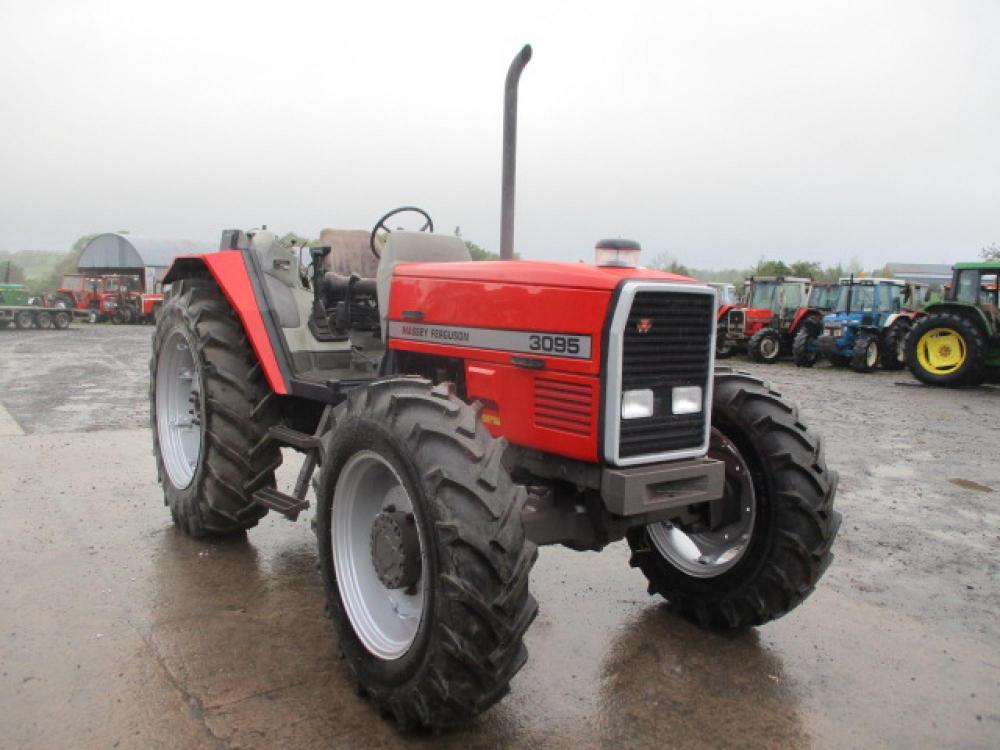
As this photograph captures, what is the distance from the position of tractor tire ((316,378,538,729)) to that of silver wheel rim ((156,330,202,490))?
2321mm

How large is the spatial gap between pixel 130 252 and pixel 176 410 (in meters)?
36.2

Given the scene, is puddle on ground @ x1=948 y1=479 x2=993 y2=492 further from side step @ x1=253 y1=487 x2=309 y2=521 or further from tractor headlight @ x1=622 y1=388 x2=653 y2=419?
side step @ x1=253 y1=487 x2=309 y2=521

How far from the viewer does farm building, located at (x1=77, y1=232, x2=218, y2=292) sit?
120ft

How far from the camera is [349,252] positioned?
477 cm

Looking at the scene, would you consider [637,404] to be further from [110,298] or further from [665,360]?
[110,298]

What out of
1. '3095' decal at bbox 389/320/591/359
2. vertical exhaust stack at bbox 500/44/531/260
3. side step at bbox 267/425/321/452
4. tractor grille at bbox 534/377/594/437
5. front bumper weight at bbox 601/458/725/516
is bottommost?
side step at bbox 267/425/321/452

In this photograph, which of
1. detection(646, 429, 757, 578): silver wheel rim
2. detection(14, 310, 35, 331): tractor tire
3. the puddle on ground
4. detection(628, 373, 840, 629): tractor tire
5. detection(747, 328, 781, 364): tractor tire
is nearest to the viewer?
detection(628, 373, 840, 629): tractor tire

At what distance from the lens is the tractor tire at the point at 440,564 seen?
2.43 meters

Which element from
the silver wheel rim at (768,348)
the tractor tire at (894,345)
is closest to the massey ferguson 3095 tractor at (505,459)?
the tractor tire at (894,345)

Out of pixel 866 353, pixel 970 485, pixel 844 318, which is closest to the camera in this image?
pixel 970 485

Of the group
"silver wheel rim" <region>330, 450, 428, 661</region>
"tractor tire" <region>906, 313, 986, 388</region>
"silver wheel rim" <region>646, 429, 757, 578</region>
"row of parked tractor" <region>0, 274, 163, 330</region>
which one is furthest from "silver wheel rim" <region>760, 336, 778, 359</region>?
"row of parked tractor" <region>0, 274, 163, 330</region>

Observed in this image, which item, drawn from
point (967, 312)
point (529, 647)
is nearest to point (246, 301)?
point (529, 647)

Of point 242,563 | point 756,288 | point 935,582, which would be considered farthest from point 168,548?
point 756,288

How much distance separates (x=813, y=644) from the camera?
353 centimetres
